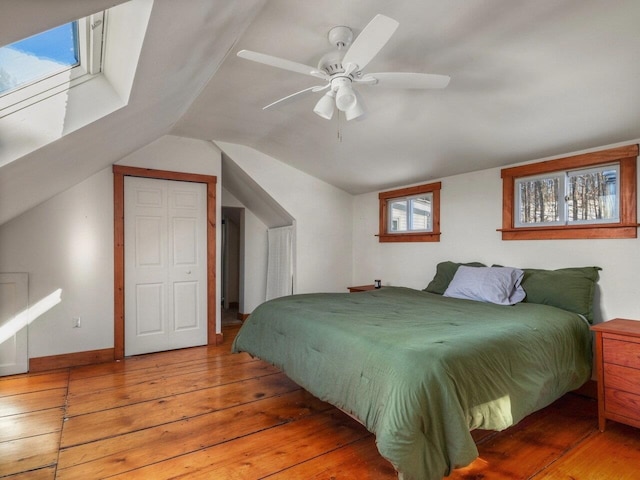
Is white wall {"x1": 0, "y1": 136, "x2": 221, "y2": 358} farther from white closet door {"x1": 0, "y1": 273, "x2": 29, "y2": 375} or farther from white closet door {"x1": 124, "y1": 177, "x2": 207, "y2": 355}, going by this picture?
white closet door {"x1": 124, "y1": 177, "x2": 207, "y2": 355}

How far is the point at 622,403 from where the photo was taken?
2.20 m

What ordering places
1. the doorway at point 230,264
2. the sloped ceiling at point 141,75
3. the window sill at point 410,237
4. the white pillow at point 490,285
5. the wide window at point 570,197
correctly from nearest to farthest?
the sloped ceiling at point 141,75 < the wide window at point 570,197 < the white pillow at point 490,285 < the window sill at point 410,237 < the doorway at point 230,264

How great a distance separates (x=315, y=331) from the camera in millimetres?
2270

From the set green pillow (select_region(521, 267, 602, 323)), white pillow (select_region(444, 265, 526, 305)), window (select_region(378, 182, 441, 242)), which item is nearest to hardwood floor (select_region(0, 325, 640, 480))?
green pillow (select_region(521, 267, 602, 323))

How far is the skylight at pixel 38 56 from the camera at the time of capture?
136cm

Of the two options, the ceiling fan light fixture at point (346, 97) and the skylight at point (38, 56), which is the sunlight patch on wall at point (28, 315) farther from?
the ceiling fan light fixture at point (346, 97)

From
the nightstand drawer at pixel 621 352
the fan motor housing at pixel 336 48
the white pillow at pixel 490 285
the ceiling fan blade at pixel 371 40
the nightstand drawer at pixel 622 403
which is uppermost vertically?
the fan motor housing at pixel 336 48

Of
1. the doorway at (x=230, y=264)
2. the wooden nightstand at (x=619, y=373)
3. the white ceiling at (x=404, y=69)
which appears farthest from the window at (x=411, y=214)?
the doorway at (x=230, y=264)

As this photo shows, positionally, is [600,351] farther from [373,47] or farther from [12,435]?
[12,435]

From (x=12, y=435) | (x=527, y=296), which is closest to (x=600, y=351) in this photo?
(x=527, y=296)

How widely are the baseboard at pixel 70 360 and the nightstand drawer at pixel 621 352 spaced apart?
436cm

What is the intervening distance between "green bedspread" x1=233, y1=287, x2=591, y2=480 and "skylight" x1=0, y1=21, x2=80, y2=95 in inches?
77.1

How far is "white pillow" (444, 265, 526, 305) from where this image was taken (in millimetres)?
3055

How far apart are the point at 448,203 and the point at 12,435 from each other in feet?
14.2
